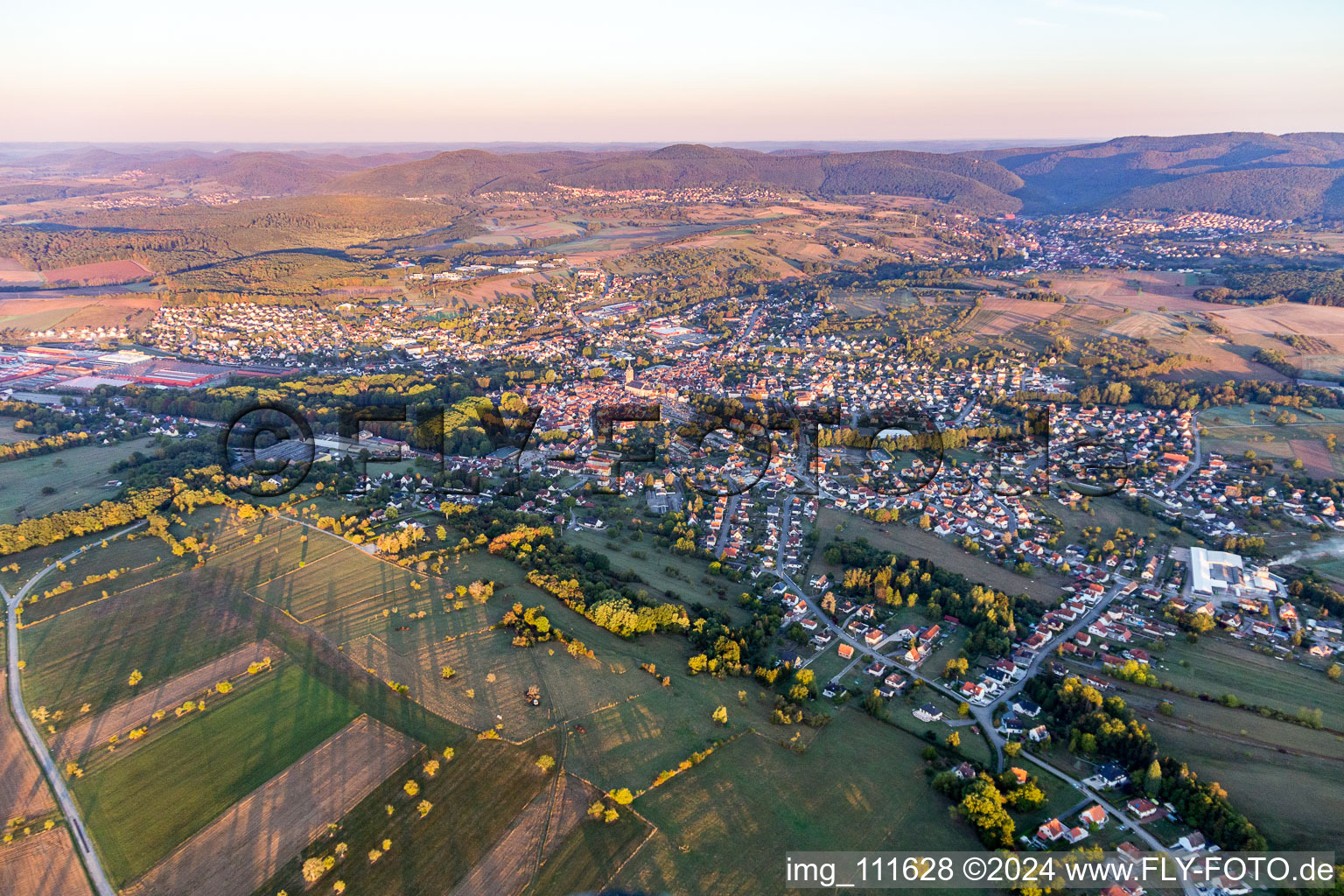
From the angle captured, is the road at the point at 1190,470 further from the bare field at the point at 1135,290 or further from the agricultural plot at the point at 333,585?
the agricultural plot at the point at 333,585

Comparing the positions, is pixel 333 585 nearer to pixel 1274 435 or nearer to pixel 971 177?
pixel 1274 435

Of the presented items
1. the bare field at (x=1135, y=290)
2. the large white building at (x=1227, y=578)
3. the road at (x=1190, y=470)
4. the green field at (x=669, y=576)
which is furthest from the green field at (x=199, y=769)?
the bare field at (x=1135, y=290)

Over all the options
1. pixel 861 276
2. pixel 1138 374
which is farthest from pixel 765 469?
pixel 861 276

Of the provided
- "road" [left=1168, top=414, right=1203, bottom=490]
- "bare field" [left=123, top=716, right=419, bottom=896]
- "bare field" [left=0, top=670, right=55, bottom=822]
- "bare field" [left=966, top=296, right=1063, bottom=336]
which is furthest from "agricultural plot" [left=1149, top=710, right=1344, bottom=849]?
"bare field" [left=966, top=296, right=1063, bottom=336]

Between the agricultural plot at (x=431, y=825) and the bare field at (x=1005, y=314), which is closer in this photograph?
the agricultural plot at (x=431, y=825)

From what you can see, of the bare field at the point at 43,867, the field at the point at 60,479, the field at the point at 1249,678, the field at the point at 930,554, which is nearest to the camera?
the bare field at the point at 43,867

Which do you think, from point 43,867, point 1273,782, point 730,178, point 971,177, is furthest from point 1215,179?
point 43,867
